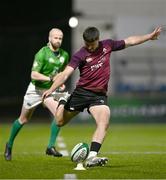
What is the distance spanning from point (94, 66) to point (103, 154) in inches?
106

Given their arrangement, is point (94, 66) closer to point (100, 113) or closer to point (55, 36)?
point (100, 113)

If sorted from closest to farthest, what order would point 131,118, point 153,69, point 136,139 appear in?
point 136,139, point 131,118, point 153,69

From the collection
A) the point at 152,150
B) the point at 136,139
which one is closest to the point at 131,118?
the point at 136,139

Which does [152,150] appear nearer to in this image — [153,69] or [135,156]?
[135,156]

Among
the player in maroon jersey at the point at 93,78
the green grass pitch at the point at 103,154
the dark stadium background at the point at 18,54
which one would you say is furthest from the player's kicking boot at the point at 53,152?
the dark stadium background at the point at 18,54

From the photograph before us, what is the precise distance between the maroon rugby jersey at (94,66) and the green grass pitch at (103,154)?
3.97ft

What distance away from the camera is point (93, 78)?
38.2ft

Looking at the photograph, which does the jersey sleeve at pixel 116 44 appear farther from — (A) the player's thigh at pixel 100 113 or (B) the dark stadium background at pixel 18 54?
(B) the dark stadium background at pixel 18 54

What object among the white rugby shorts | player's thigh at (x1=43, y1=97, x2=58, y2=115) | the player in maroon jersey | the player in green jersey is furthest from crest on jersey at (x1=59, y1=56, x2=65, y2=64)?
the player in maroon jersey

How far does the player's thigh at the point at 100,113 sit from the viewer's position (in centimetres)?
1142

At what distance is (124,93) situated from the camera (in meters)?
26.4

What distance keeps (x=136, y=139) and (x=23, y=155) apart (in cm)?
541

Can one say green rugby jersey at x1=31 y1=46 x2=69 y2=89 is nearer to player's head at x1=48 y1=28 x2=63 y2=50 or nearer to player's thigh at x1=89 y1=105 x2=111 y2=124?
player's head at x1=48 y1=28 x2=63 y2=50

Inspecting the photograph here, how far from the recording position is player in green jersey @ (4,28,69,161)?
1325cm
